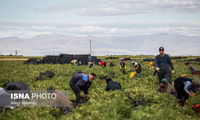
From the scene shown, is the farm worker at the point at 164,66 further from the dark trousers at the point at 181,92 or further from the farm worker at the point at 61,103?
the farm worker at the point at 61,103

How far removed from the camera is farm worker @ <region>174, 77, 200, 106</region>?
1154cm

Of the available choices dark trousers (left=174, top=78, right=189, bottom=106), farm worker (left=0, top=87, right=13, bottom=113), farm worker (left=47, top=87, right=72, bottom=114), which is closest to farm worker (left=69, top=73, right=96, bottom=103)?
farm worker (left=47, top=87, right=72, bottom=114)

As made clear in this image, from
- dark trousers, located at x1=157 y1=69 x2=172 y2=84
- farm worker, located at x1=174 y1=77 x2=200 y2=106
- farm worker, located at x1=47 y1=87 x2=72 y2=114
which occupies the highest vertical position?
dark trousers, located at x1=157 y1=69 x2=172 y2=84

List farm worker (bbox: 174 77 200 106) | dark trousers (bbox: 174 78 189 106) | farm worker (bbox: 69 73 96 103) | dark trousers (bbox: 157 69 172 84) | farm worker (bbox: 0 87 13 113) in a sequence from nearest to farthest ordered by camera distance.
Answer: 1. farm worker (bbox: 69 73 96 103)
2. farm worker (bbox: 0 87 13 113)
3. farm worker (bbox: 174 77 200 106)
4. dark trousers (bbox: 174 78 189 106)
5. dark trousers (bbox: 157 69 172 84)

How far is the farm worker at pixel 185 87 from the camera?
37.9 ft

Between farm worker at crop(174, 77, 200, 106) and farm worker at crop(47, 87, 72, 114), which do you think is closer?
farm worker at crop(47, 87, 72, 114)

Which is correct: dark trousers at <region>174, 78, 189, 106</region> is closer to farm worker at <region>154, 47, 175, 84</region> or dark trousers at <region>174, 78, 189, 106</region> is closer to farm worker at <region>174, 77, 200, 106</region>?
farm worker at <region>174, 77, 200, 106</region>

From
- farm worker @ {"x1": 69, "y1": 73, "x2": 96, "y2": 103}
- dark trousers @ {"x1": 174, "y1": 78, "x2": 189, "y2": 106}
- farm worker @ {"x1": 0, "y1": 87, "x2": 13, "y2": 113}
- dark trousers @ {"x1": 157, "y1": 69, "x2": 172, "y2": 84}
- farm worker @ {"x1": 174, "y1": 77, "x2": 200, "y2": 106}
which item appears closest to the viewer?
farm worker @ {"x1": 69, "y1": 73, "x2": 96, "y2": 103}

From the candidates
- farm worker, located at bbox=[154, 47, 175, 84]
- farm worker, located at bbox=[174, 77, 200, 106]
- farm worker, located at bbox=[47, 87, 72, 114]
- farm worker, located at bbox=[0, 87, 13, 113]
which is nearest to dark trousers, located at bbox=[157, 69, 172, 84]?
farm worker, located at bbox=[154, 47, 175, 84]

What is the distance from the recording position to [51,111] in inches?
408

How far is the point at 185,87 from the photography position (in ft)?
37.9

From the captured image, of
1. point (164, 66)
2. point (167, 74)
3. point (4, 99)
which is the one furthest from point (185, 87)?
point (4, 99)

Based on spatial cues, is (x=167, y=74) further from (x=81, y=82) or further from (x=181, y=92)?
(x=81, y=82)

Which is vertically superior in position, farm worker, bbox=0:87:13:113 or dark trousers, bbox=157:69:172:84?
dark trousers, bbox=157:69:172:84
